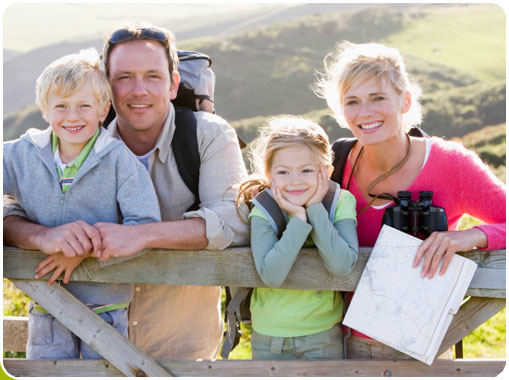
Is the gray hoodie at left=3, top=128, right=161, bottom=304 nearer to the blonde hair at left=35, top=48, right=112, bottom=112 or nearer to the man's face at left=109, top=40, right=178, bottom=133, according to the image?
the blonde hair at left=35, top=48, right=112, bottom=112

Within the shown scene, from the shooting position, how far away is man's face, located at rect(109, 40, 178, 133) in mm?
3768

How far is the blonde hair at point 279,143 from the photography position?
3.34 meters

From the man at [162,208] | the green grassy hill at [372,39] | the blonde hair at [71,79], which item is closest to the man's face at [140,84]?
the man at [162,208]

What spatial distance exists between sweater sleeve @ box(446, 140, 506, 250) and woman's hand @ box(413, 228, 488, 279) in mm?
187

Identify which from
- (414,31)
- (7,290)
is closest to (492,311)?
(7,290)

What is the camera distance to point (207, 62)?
432cm

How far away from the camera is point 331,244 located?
3094 mm

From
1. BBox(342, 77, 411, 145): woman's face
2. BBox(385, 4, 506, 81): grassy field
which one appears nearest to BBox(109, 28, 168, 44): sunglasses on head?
BBox(342, 77, 411, 145): woman's face

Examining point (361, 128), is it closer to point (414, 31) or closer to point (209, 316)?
point (209, 316)

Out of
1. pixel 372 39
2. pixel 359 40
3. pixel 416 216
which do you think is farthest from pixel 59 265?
pixel 372 39

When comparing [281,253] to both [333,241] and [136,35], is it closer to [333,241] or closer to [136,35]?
[333,241]

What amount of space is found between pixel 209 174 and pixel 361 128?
0.91 m

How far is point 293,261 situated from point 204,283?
19.1 inches

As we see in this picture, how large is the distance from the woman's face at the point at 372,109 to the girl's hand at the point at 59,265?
1.66m
